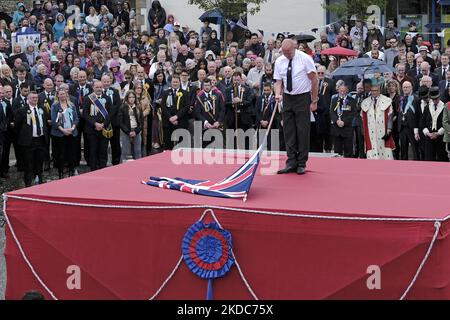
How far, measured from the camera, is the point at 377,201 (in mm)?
8773

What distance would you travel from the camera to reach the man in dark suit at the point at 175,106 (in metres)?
17.5

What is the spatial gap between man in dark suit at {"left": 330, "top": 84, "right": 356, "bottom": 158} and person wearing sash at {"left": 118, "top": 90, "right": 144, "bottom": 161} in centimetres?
355

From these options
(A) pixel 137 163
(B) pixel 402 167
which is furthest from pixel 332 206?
(A) pixel 137 163

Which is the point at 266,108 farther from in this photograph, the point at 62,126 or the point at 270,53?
the point at 270,53

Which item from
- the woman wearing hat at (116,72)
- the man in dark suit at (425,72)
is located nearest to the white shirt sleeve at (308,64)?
the man in dark suit at (425,72)

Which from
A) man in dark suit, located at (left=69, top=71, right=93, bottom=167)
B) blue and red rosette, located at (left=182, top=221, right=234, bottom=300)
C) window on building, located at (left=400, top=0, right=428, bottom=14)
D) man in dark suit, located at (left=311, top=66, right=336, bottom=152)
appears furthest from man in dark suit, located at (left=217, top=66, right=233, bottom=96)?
window on building, located at (left=400, top=0, right=428, bottom=14)

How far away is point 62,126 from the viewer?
16.5 meters

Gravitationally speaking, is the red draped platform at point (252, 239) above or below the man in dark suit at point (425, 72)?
below

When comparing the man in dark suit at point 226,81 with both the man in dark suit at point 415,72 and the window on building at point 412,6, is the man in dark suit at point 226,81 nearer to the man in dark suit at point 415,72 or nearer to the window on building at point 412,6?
the man in dark suit at point 415,72

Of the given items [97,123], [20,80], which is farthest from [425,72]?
[20,80]

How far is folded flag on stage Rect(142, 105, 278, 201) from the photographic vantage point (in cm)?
914

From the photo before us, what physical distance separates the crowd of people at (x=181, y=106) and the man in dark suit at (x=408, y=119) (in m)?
0.02

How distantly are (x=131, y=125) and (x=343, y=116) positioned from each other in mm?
3853

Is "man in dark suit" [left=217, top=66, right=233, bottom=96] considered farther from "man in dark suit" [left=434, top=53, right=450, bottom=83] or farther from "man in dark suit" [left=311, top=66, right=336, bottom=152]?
"man in dark suit" [left=434, top=53, right=450, bottom=83]
